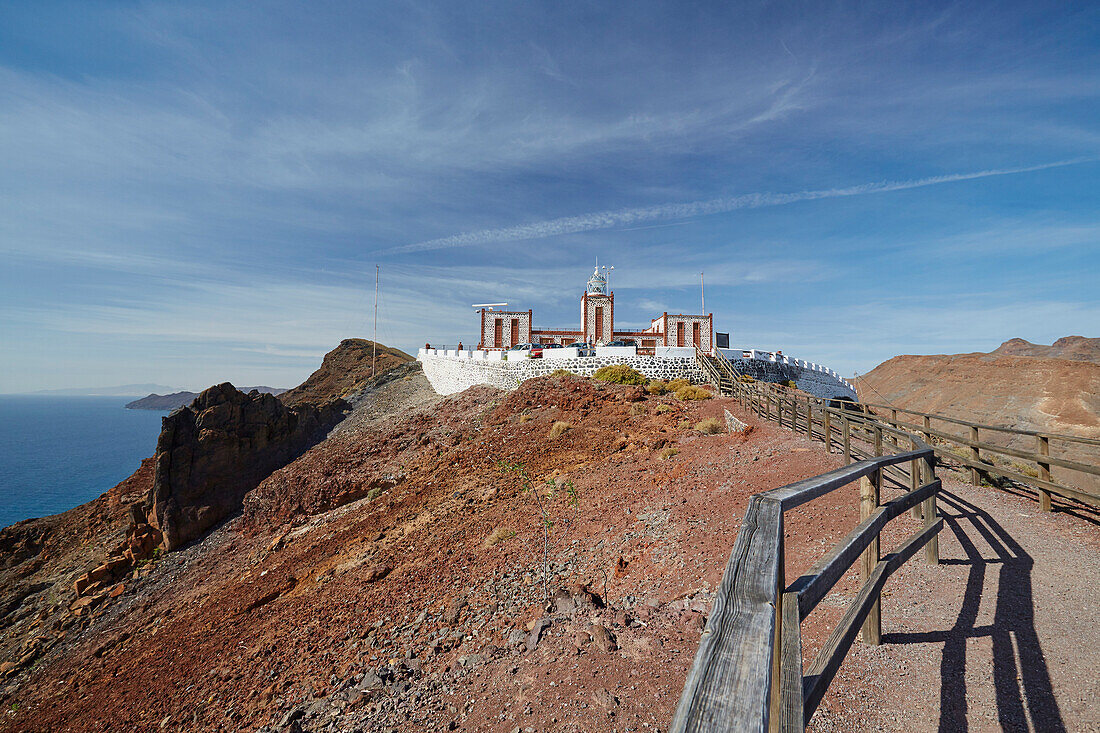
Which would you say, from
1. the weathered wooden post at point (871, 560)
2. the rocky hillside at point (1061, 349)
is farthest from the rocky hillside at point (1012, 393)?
the weathered wooden post at point (871, 560)

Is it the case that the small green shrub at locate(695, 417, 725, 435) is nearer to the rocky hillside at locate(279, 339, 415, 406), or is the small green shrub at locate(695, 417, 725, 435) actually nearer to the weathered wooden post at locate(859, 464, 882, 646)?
the weathered wooden post at locate(859, 464, 882, 646)

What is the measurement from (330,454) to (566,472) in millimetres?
16458

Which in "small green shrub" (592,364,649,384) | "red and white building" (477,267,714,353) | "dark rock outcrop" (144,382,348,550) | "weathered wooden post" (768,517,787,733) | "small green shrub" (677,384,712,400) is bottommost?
"dark rock outcrop" (144,382,348,550)

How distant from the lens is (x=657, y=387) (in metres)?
21.6

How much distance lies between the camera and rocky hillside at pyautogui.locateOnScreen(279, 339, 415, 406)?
159ft

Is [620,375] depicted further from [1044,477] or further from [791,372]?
[1044,477]

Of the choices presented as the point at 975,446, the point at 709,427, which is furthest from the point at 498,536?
the point at 975,446

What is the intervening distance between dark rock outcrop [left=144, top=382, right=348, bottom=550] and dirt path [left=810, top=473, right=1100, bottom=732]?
86.2 feet

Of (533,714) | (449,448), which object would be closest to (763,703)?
(533,714)

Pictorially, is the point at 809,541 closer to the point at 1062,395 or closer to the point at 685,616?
the point at 685,616

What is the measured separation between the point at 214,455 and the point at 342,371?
33430mm

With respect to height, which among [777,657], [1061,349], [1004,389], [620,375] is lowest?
[777,657]

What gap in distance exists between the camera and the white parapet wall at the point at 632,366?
25141 mm

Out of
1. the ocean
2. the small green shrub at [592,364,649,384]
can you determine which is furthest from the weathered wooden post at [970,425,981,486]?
the ocean
